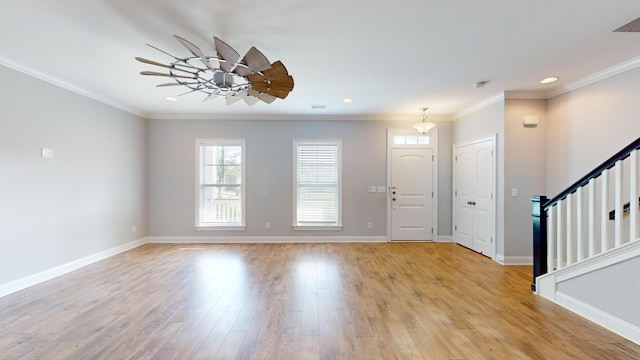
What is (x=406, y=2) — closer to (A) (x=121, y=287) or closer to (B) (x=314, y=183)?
(B) (x=314, y=183)

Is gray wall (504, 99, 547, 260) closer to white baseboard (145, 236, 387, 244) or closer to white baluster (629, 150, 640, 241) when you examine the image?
white baluster (629, 150, 640, 241)

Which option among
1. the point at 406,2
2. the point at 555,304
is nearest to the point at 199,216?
the point at 406,2

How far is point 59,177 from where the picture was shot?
142 inches

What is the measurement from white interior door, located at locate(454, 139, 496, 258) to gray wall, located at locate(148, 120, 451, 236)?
275 mm

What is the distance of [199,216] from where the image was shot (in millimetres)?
5438

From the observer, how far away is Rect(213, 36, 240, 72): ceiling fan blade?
6.62ft

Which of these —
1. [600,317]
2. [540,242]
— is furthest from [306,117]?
[600,317]

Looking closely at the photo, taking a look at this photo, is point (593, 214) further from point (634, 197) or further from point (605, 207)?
point (634, 197)

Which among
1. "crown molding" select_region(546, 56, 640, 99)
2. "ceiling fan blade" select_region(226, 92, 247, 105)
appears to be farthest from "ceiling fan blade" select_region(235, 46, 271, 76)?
"crown molding" select_region(546, 56, 640, 99)

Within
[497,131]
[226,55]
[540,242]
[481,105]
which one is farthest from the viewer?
[481,105]

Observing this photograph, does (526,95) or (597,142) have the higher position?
(526,95)

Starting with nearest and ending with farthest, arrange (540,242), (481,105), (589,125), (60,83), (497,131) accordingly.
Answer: (540,242) → (589,125) → (60,83) → (497,131) → (481,105)

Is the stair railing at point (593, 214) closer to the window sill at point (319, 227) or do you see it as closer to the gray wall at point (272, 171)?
the gray wall at point (272, 171)

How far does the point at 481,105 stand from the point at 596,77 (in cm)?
140
